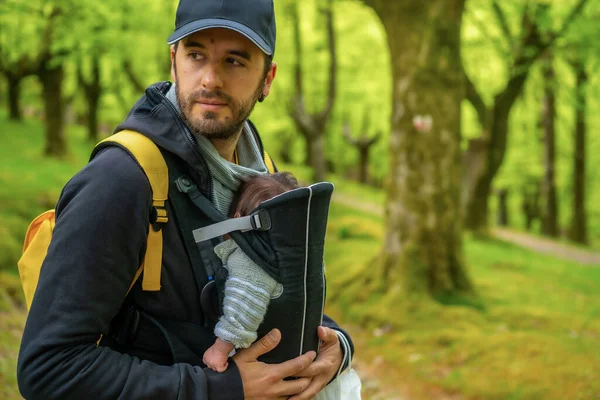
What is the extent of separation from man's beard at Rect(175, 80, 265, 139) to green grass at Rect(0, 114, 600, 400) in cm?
406

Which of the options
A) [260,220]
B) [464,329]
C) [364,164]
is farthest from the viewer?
[364,164]

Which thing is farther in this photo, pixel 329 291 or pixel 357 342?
pixel 329 291

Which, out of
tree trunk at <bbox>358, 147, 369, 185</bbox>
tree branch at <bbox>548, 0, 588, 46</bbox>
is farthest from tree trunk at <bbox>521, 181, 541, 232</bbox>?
tree branch at <bbox>548, 0, 588, 46</bbox>

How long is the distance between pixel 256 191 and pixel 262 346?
477 millimetres

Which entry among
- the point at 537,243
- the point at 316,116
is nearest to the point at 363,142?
the point at 316,116

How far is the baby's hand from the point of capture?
5.95 ft

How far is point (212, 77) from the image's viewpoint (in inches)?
78.0

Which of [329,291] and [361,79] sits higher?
[361,79]

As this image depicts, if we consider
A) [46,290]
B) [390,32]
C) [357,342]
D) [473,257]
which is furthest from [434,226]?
[46,290]

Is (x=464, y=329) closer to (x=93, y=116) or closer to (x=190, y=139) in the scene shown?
(x=190, y=139)

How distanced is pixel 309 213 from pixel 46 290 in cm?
75

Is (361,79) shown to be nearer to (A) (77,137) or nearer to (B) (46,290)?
(A) (77,137)

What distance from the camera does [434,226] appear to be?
26.8 feet

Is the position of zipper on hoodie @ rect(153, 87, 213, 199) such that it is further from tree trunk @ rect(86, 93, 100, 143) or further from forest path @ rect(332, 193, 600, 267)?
tree trunk @ rect(86, 93, 100, 143)
